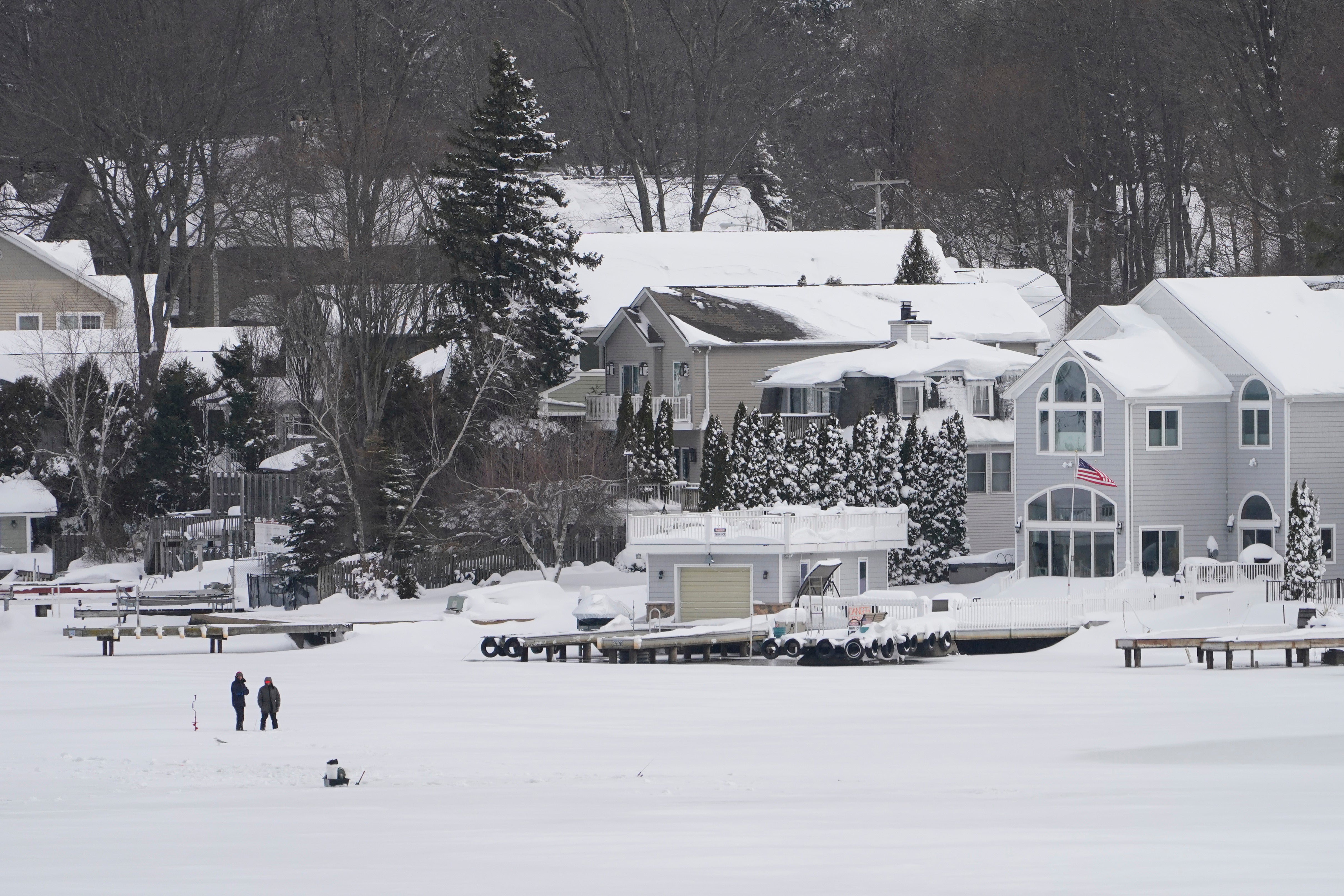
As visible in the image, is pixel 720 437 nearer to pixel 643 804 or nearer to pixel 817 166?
pixel 643 804

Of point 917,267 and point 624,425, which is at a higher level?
point 917,267

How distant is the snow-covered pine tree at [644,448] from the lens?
53.0 meters

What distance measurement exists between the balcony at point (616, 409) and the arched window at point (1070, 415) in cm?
1142

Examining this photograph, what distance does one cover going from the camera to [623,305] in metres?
63.2

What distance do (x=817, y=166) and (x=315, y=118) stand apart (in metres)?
32.2

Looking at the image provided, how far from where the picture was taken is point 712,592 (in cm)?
4616

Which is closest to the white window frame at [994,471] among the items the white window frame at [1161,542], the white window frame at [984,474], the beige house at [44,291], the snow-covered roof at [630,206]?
the white window frame at [984,474]

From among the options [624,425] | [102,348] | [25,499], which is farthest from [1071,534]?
[102,348]

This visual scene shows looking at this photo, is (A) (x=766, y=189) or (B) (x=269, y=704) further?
(A) (x=766, y=189)

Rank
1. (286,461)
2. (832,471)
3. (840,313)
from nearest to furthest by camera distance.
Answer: (832,471) → (286,461) → (840,313)

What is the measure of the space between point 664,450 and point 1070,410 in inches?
433

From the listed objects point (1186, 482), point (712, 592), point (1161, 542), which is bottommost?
point (712, 592)

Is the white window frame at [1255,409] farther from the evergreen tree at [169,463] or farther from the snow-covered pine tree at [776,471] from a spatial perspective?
the evergreen tree at [169,463]

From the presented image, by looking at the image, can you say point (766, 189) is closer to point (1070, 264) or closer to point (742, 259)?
point (742, 259)
